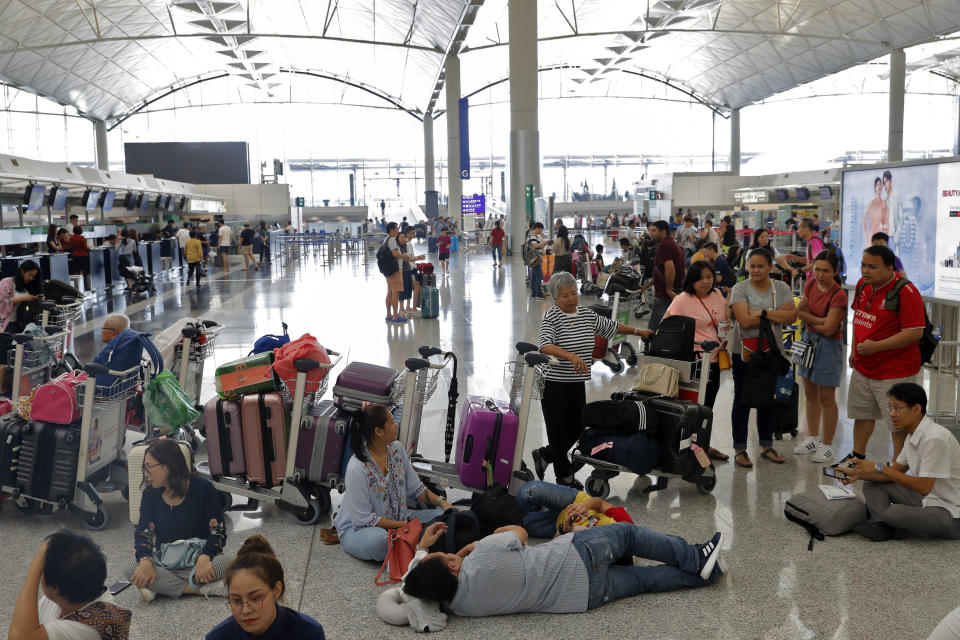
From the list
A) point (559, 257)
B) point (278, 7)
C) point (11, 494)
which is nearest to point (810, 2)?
point (278, 7)

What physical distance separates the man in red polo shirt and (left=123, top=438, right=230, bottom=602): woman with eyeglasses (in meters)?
3.71

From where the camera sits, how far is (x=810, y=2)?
113ft

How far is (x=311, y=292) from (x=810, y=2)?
26.9 metres

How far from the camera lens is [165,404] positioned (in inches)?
210

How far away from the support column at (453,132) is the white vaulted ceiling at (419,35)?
1.28m

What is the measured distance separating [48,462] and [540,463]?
3.05 meters

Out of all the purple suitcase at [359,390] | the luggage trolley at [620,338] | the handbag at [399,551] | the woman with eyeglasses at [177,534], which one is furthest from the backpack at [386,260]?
the woman with eyeglasses at [177,534]

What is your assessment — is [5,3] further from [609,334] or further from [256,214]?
[609,334]

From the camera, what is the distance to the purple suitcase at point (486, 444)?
479 centimetres

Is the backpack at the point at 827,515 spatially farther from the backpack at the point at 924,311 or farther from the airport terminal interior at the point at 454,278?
the backpack at the point at 924,311

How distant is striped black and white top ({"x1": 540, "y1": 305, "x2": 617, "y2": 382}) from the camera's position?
17.4 feet

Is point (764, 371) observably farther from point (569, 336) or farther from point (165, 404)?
point (165, 404)

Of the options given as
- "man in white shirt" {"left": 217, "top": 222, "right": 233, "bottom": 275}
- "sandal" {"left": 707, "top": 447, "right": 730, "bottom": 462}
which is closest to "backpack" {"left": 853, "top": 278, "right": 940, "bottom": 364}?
"sandal" {"left": 707, "top": 447, "right": 730, "bottom": 462}

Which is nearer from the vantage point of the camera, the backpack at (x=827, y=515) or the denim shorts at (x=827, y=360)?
the backpack at (x=827, y=515)
